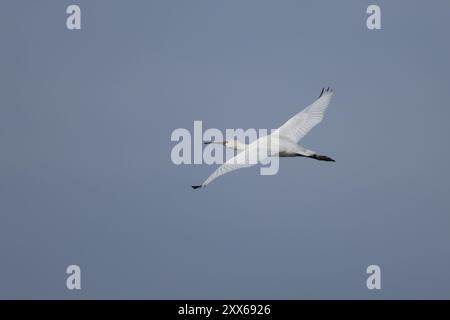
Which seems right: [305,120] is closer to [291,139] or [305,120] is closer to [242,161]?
[291,139]

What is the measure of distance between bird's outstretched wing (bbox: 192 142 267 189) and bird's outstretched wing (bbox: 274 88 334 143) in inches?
46.8

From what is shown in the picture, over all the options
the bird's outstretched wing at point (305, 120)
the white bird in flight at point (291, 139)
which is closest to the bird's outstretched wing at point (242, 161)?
the white bird in flight at point (291, 139)

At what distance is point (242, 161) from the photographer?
35469 millimetres

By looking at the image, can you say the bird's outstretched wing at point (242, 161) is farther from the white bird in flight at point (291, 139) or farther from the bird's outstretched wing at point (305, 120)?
the bird's outstretched wing at point (305, 120)

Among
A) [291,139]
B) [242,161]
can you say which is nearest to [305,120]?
[291,139]

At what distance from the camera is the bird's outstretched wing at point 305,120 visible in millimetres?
38562

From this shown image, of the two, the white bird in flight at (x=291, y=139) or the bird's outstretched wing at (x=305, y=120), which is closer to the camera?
the white bird in flight at (x=291, y=139)

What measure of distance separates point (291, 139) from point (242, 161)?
3.34 meters

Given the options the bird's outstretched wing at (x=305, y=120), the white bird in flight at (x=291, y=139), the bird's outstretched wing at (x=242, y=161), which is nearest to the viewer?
the bird's outstretched wing at (x=242, y=161)

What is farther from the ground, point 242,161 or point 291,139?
point 291,139

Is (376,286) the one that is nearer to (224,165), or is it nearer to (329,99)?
(329,99)

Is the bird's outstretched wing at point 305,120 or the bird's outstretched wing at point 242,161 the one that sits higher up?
the bird's outstretched wing at point 305,120
